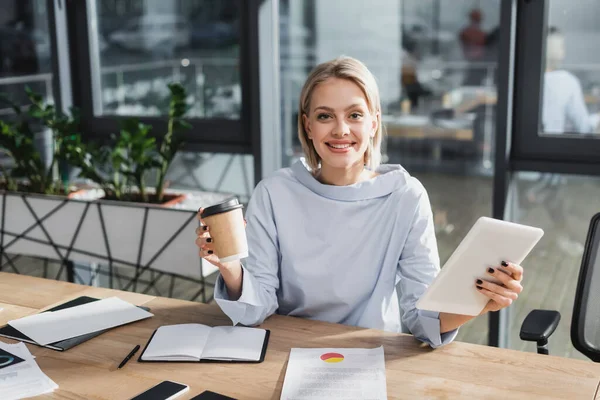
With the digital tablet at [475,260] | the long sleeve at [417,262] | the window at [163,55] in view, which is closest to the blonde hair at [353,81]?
the long sleeve at [417,262]

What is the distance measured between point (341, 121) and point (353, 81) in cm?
11

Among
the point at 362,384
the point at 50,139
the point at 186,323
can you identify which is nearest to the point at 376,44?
the point at 50,139

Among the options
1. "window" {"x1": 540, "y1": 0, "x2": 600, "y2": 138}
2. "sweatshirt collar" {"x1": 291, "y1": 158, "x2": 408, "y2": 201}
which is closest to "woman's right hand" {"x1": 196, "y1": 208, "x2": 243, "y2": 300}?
"sweatshirt collar" {"x1": 291, "y1": 158, "x2": 408, "y2": 201}

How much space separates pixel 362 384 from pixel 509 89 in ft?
4.87

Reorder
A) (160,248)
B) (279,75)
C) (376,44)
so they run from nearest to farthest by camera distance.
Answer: (160,248) → (279,75) → (376,44)

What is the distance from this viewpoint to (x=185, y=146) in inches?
123

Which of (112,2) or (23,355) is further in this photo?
(112,2)

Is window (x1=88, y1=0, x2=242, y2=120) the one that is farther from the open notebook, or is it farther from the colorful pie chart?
the colorful pie chart

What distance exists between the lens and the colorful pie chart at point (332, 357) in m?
1.49

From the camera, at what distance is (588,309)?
1968mm

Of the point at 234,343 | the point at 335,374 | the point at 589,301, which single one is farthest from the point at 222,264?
the point at 589,301

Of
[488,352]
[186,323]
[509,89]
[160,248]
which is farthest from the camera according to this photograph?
[160,248]

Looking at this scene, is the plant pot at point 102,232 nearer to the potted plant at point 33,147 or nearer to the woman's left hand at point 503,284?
the potted plant at point 33,147

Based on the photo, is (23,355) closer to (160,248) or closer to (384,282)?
(384,282)
